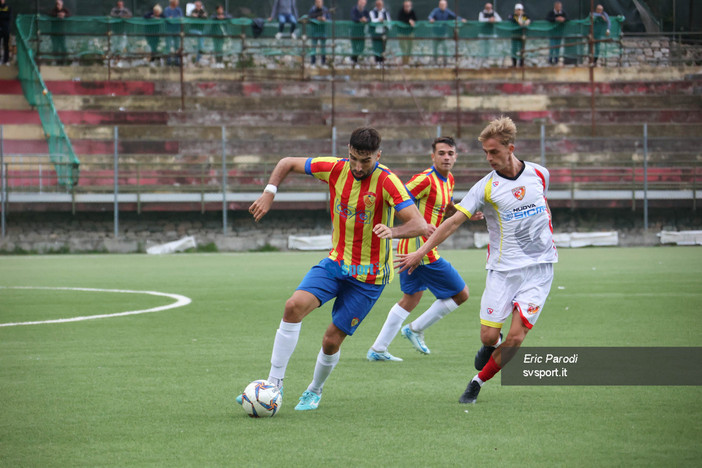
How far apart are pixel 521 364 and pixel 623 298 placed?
21.8ft

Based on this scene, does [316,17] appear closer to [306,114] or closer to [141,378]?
[306,114]

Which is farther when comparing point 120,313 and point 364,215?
point 120,313

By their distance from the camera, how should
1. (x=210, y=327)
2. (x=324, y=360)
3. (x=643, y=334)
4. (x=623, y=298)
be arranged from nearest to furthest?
(x=324, y=360)
(x=643, y=334)
(x=210, y=327)
(x=623, y=298)

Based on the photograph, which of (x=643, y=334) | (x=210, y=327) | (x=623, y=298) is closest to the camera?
(x=643, y=334)

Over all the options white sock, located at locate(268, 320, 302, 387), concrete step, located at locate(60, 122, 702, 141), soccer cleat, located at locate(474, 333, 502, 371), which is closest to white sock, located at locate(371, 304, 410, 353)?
soccer cleat, located at locate(474, 333, 502, 371)

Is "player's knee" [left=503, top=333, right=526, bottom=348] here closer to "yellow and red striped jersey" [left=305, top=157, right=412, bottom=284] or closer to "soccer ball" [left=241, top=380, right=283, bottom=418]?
"yellow and red striped jersey" [left=305, top=157, right=412, bottom=284]

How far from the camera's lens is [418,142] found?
1156 inches

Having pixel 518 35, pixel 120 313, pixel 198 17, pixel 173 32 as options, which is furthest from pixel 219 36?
pixel 120 313

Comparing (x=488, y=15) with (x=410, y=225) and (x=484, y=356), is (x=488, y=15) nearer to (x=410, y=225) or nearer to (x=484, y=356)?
(x=484, y=356)

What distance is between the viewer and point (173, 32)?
3344 centimetres

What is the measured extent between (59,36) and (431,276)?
2628 centimetres

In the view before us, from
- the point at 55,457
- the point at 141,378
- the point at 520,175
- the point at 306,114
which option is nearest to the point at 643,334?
the point at 520,175

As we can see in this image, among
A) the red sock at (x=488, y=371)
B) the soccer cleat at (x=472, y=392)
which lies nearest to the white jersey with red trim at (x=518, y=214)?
the red sock at (x=488, y=371)

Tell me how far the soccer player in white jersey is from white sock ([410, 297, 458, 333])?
235cm
